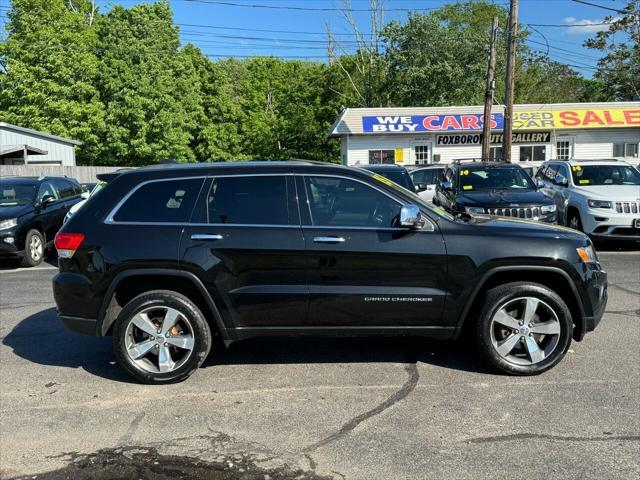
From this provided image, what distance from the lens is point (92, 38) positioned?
3875cm

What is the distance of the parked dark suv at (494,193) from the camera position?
10.2 meters

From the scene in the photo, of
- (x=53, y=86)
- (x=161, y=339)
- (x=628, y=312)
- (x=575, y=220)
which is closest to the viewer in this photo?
(x=161, y=339)

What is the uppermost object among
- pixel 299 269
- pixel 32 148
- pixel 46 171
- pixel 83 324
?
pixel 32 148

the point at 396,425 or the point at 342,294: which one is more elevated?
the point at 342,294

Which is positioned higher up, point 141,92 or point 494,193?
point 141,92

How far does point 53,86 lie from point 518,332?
35.4 meters

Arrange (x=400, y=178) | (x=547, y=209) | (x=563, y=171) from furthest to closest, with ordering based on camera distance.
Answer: (x=563, y=171) < (x=400, y=178) < (x=547, y=209)

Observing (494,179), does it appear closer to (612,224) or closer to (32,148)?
(612,224)

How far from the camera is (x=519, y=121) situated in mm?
30453

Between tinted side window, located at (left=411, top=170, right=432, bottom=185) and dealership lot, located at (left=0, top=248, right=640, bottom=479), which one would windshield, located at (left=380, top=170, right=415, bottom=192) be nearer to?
dealership lot, located at (left=0, top=248, right=640, bottom=479)

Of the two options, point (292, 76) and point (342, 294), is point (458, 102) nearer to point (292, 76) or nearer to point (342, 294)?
point (292, 76)

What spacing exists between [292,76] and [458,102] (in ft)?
58.0

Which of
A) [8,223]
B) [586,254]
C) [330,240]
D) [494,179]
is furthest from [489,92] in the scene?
[330,240]

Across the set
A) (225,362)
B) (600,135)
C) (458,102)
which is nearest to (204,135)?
(458,102)
